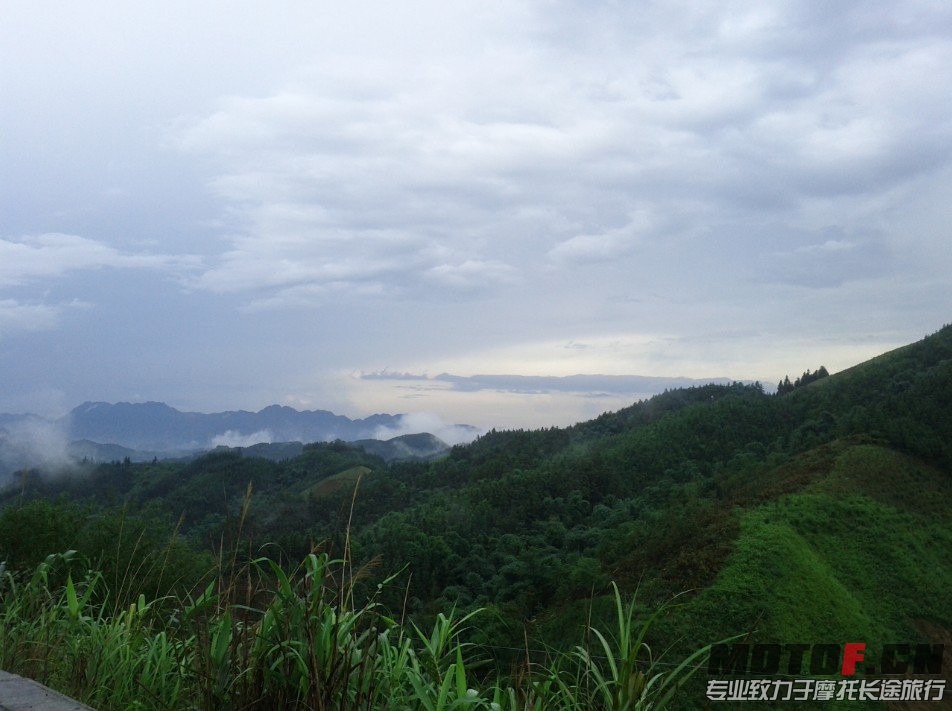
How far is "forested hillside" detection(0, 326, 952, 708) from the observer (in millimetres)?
16188

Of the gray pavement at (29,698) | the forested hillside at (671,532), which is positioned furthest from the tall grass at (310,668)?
the gray pavement at (29,698)

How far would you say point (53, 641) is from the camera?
4.03 metres

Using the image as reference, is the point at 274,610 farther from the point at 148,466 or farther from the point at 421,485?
the point at 148,466


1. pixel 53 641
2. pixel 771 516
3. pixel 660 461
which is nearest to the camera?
pixel 53 641

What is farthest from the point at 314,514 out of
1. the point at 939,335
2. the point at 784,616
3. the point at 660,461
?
the point at 939,335

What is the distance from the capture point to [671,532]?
26.6m

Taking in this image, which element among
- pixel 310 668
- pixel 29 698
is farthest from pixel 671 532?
pixel 29 698

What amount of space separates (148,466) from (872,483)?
11904cm

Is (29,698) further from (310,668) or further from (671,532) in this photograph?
(671,532)

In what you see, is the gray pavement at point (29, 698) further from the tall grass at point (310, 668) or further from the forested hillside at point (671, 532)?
the forested hillside at point (671, 532)

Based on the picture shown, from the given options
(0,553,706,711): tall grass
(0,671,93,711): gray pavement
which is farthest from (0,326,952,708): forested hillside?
(0,671,93,711): gray pavement

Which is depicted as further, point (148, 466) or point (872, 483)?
point (148, 466)

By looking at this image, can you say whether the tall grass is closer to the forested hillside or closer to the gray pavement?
the forested hillside

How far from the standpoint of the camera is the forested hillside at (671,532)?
16188 millimetres
